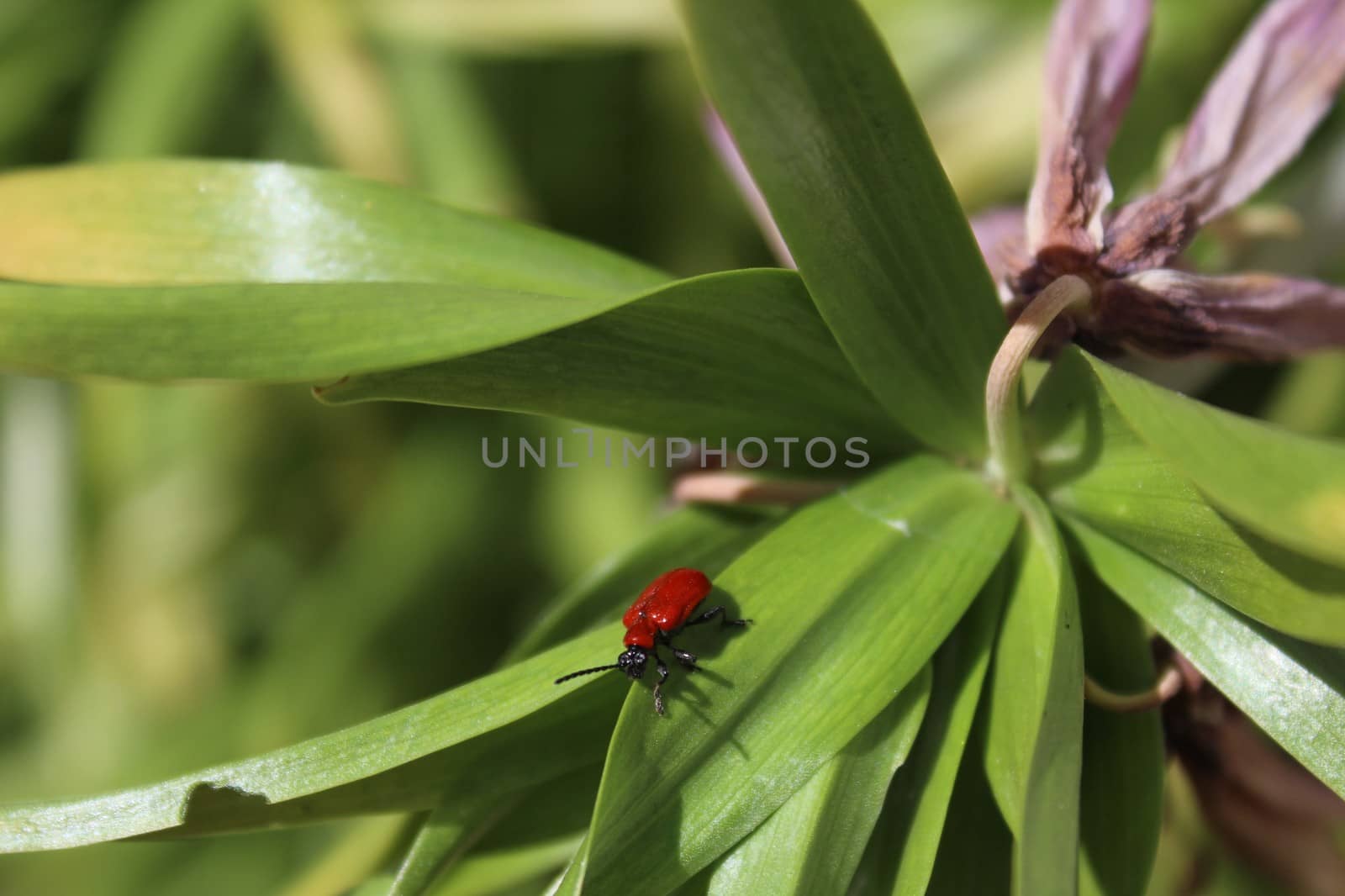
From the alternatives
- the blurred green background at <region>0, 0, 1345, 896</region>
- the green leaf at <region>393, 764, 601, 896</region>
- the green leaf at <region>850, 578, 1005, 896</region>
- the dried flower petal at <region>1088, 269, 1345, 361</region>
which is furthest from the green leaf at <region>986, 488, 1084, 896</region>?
the blurred green background at <region>0, 0, 1345, 896</region>

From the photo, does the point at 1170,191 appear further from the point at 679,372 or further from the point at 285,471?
the point at 285,471

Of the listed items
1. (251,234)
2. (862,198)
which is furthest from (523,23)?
(862,198)

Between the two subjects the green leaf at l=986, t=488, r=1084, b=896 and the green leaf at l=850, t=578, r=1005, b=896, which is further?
the green leaf at l=850, t=578, r=1005, b=896

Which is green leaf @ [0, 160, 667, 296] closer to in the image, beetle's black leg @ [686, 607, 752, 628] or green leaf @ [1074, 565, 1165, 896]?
beetle's black leg @ [686, 607, 752, 628]

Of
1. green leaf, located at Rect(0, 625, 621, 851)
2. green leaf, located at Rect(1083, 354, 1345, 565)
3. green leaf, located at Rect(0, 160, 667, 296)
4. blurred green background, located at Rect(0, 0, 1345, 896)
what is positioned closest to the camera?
green leaf, located at Rect(1083, 354, 1345, 565)

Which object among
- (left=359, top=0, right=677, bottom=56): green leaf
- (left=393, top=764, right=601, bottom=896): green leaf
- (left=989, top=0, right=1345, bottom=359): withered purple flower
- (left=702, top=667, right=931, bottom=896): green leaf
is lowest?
(left=702, top=667, right=931, bottom=896): green leaf

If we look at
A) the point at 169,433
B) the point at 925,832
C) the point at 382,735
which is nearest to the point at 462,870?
the point at 382,735
